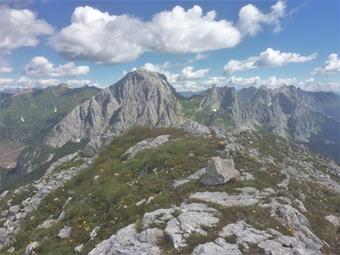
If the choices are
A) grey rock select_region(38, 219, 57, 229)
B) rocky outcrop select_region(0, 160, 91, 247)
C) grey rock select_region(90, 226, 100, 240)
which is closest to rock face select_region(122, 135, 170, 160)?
rocky outcrop select_region(0, 160, 91, 247)

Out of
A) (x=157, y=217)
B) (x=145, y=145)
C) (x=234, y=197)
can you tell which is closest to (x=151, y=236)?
(x=157, y=217)

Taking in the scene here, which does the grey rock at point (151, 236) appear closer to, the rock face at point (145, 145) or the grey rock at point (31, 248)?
the grey rock at point (31, 248)

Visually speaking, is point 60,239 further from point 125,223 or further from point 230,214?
point 230,214

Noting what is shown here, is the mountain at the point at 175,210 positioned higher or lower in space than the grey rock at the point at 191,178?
lower

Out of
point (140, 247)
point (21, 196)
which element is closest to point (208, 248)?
point (140, 247)

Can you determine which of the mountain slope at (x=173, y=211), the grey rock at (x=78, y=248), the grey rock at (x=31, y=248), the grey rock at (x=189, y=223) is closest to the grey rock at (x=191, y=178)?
the mountain slope at (x=173, y=211)

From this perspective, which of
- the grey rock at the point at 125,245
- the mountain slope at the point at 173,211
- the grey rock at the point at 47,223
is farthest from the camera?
the grey rock at the point at 47,223

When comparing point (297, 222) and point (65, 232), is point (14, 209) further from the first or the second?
point (297, 222)

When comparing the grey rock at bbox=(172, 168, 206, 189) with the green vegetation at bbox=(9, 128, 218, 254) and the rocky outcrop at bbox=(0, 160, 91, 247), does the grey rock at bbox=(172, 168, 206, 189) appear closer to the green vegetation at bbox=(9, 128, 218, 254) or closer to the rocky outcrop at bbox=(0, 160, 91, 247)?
the green vegetation at bbox=(9, 128, 218, 254)
